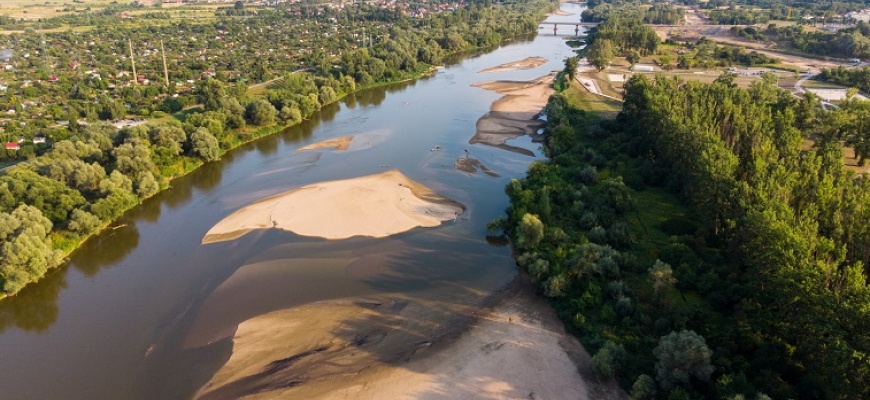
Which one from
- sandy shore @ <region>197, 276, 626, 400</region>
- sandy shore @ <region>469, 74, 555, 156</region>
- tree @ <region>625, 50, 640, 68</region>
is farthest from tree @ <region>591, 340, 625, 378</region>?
tree @ <region>625, 50, 640, 68</region>

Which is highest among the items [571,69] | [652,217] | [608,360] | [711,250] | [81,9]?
[81,9]

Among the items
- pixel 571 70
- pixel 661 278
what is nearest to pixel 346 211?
pixel 661 278

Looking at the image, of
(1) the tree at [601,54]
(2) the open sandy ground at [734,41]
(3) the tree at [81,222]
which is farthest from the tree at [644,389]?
(2) the open sandy ground at [734,41]

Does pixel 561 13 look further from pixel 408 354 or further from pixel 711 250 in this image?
pixel 408 354

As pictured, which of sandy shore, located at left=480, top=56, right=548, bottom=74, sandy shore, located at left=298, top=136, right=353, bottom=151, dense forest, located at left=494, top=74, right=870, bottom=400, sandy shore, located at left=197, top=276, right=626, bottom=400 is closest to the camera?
dense forest, located at left=494, top=74, right=870, bottom=400

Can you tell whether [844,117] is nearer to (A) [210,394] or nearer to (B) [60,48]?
(A) [210,394]

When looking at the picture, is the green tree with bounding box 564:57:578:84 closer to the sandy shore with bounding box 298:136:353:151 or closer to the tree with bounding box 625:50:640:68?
the tree with bounding box 625:50:640:68
